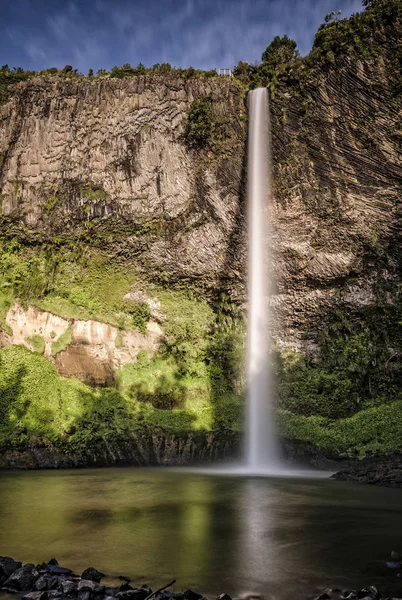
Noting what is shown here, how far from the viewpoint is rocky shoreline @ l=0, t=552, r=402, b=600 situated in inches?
140

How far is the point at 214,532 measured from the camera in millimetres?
5914

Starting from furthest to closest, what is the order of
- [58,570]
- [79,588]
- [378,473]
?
1. [378,473]
2. [58,570]
3. [79,588]

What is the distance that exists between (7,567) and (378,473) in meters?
10.5

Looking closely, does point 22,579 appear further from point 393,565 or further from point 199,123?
point 199,123

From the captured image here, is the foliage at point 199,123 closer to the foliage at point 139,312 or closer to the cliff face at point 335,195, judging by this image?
the cliff face at point 335,195

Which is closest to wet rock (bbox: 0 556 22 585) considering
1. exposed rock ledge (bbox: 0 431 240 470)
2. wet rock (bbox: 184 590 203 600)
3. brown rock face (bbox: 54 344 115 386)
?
wet rock (bbox: 184 590 203 600)

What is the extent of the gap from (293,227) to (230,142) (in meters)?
4.76

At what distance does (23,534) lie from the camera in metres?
5.55

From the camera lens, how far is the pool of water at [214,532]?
420 centimetres

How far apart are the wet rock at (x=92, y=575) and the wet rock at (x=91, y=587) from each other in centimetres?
19

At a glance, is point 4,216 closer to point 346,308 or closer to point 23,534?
point 346,308

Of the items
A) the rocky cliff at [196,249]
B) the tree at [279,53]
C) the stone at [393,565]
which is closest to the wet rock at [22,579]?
the stone at [393,565]

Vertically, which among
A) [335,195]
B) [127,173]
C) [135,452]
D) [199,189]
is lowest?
[135,452]

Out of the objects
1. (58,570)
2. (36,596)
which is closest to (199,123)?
(58,570)
